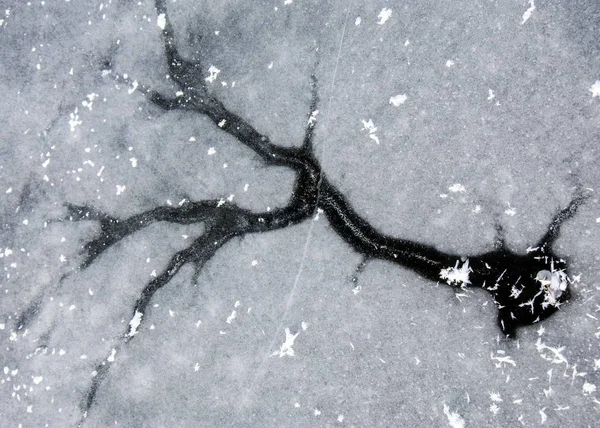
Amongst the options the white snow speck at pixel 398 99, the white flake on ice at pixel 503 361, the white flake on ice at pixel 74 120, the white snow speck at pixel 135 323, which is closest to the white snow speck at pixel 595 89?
the white snow speck at pixel 398 99

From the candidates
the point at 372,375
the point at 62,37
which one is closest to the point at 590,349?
the point at 372,375

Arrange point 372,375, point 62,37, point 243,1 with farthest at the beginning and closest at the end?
point 62,37 < point 243,1 < point 372,375

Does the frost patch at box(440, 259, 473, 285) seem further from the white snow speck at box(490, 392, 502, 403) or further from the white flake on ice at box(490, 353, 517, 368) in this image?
the white snow speck at box(490, 392, 502, 403)

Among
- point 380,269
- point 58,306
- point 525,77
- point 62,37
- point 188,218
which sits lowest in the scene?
point 58,306

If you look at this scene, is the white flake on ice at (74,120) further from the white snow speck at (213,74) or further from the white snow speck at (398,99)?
the white snow speck at (398,99)

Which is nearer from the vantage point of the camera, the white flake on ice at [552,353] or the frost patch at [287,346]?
the white flake on ice at [552,353]

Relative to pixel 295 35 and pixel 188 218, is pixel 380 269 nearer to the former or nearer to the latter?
pixel 188 218
